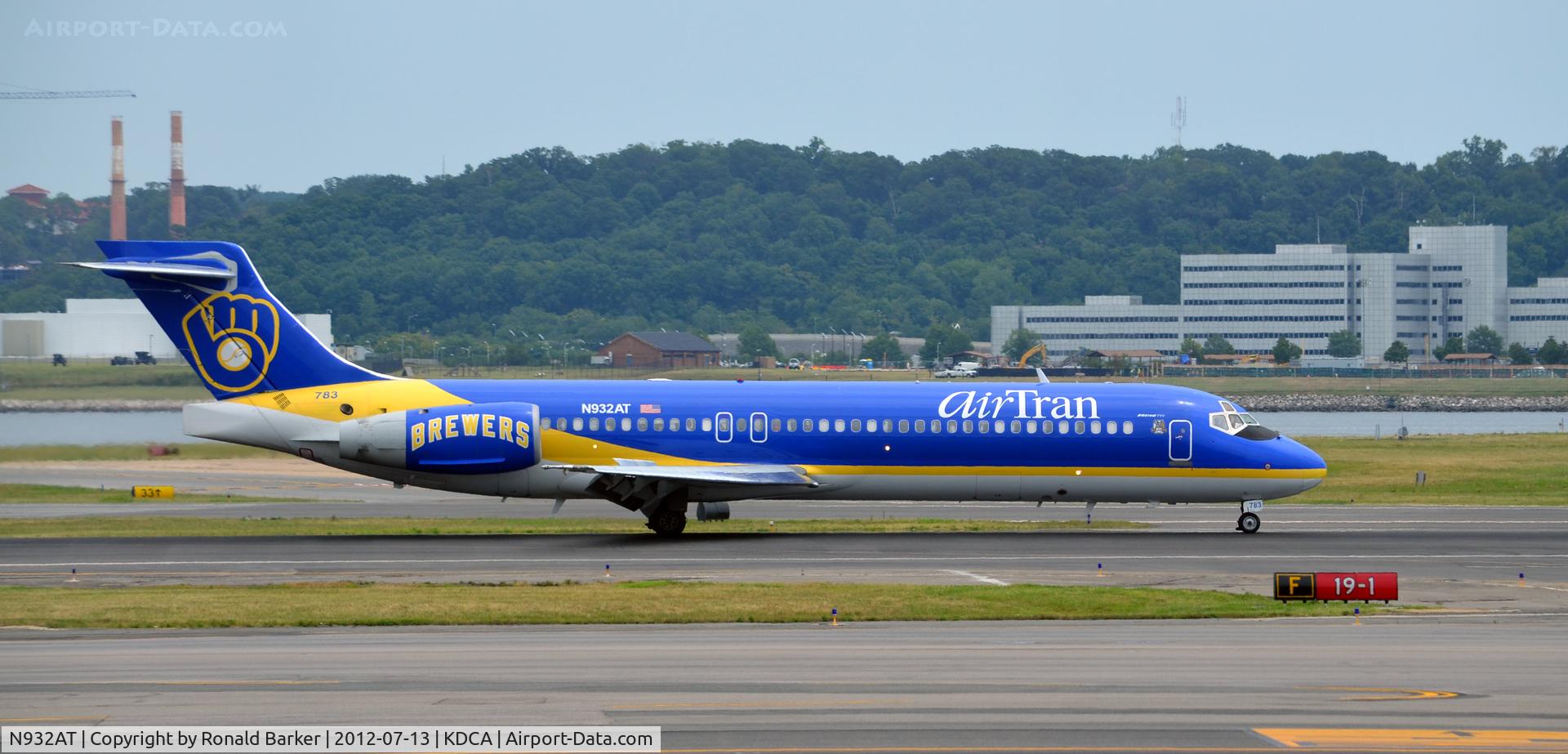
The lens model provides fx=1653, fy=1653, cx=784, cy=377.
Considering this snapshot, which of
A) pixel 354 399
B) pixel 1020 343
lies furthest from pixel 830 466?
pixel 1020 343

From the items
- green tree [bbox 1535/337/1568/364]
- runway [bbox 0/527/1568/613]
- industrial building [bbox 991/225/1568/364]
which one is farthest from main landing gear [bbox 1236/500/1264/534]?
green tree [bbox 1535/337/1568/364]

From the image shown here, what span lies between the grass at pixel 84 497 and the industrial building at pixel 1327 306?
14691 centimetres

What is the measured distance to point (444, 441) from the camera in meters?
36.3

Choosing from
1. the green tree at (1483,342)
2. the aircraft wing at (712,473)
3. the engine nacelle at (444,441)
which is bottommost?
the aircraft wing at (712,473)

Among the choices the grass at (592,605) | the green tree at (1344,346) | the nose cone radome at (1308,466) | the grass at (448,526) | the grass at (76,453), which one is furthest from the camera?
the green tree at (1344,346)

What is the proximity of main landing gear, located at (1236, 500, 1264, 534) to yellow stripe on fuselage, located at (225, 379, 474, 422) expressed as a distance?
1794 cm

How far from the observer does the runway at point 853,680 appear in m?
15.9

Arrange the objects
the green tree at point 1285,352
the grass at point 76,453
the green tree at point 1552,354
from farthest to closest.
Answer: the green tree at point 1552,354, the green tree at point 1285,352, the grass at point 76,453

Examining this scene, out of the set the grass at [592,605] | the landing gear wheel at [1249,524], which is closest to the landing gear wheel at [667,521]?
the grass at [592,605]

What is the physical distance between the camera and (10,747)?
14836mm

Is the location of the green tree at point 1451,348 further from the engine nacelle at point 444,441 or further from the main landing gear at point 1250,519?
the engine nacelle at point 444,441

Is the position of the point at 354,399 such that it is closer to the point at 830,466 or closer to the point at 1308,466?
the point at 830,466

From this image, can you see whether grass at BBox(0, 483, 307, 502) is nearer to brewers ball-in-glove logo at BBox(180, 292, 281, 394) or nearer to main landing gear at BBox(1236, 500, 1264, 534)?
brewers ball-in-glove logo at BBox(180, 292, 281, 394)

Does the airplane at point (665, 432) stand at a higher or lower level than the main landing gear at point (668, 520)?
higher
